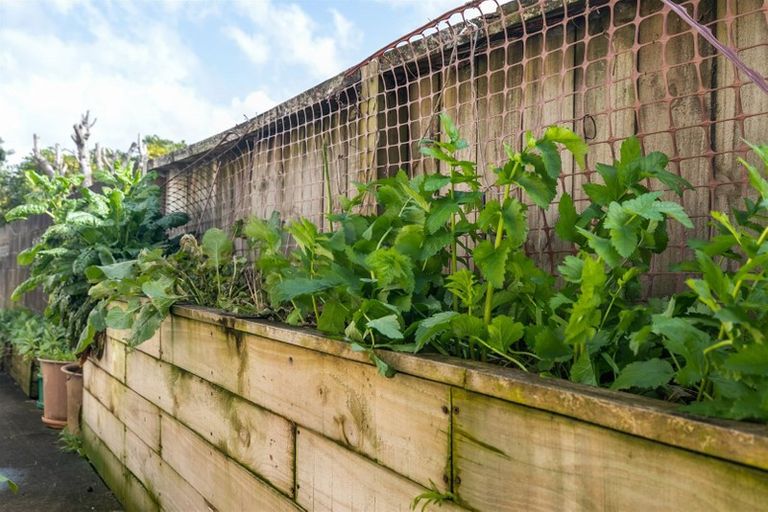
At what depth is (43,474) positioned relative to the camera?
3168 mm

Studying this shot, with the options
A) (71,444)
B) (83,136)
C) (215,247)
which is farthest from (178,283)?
(83,136)

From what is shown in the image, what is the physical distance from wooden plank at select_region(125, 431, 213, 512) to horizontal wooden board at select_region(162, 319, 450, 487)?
0.47 m

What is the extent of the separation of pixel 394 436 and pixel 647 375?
1.79ft

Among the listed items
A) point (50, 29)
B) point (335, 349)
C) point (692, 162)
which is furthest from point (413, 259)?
point (50, 29)

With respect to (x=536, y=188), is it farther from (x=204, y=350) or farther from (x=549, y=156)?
(x=204, y=350)

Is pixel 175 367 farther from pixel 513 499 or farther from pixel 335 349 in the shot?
pixel 513 499

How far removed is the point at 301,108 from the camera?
2.23 meters

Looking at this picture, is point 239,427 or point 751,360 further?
point 239,427

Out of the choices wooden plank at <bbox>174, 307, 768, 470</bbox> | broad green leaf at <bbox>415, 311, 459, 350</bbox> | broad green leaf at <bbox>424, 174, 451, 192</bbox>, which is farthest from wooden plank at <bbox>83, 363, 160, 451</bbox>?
broad green leaf at <bbox>424, 174, 451, 192</bbox>

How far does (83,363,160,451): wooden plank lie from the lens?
2.33 m

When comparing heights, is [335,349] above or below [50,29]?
below

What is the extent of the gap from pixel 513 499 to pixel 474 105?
0.97 meters

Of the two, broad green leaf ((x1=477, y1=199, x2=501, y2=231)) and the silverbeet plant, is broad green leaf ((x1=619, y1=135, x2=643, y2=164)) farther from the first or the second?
broad green leaf ((x1=477, y1=199, x2=501, y2=231))

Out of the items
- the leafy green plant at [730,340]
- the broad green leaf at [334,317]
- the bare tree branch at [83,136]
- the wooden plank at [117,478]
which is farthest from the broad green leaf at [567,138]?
the bare tree branch at [83,136]
